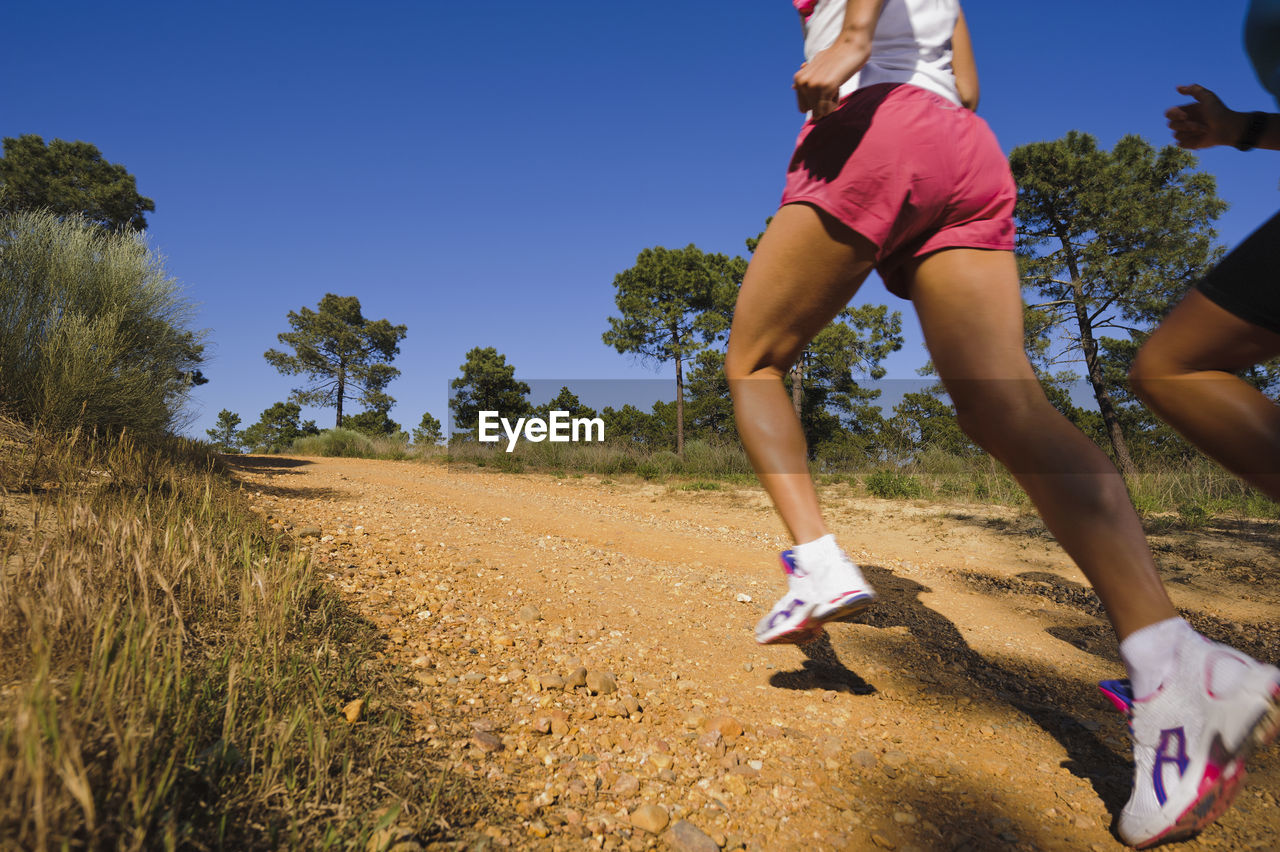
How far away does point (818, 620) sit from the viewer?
1.39 meters

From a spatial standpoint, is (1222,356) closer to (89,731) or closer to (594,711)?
(594,711)

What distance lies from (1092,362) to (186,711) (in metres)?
17.4

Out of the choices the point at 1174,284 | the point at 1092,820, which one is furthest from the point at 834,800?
the point at 1174,284

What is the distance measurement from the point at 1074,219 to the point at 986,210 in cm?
1770

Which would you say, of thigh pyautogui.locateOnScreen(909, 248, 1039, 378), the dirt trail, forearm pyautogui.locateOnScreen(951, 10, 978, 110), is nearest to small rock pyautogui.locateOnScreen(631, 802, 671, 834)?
the dirt trail

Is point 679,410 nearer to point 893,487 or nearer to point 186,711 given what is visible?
point 893,487

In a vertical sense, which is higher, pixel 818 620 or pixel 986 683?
pixel 818 620

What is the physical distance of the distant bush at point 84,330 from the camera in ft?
15.6

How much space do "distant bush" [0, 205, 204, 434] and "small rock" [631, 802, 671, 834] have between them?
5.12 m

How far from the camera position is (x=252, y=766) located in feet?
3.32

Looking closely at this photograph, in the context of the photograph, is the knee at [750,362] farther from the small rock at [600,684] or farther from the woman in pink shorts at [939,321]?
the small rock at [600,684]

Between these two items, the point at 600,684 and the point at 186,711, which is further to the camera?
the point at 600,684

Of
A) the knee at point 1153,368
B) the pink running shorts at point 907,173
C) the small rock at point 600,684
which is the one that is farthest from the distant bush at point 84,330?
the knee at point 1153,368

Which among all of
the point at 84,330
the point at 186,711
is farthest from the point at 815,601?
the point at 84,330
